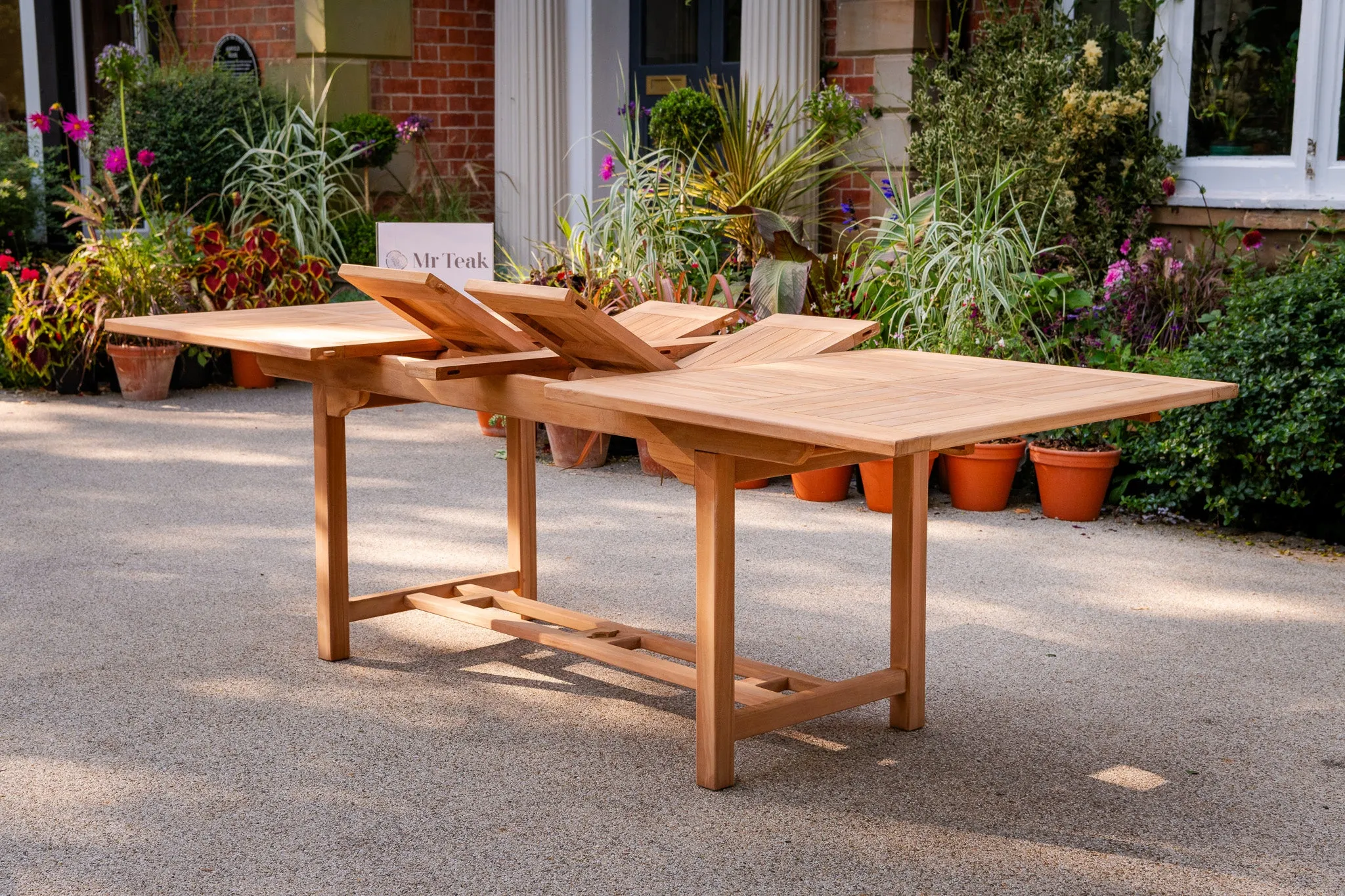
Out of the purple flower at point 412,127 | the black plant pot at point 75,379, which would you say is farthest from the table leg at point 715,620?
the purple flower at point 412,127

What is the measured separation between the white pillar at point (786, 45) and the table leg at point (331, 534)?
15.0 ft

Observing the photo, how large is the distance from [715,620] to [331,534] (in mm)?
1227

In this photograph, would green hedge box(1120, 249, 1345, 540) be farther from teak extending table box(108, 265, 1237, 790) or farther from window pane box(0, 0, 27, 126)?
window pane box(0, 0, 27, 126)

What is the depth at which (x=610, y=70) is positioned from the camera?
30.6ft

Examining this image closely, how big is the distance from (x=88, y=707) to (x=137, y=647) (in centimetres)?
45

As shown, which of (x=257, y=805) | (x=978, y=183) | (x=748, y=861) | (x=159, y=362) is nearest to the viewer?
(x=748, y=861)

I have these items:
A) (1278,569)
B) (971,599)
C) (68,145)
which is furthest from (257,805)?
(68,145)

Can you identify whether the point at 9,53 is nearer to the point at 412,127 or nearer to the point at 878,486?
the point at 412,127

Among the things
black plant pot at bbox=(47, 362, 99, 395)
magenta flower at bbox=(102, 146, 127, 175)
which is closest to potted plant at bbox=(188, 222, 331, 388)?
magenta flower at bbox=(102, 146, 127, 175)

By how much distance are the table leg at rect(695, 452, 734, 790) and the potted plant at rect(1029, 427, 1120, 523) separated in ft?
8.81

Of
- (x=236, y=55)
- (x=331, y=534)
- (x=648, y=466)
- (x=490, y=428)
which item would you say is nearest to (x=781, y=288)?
(x=648, y=466)

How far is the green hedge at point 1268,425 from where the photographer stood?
4.82m

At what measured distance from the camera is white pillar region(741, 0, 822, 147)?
771 centimetres

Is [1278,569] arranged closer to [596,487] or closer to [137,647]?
[596,487]
